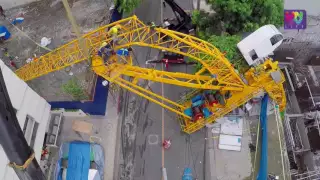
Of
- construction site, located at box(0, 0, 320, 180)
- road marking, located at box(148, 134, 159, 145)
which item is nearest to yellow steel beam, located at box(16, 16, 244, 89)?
construction site, located at box(0, 0, 320, 180)

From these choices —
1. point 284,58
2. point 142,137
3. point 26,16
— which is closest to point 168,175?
point 142,137

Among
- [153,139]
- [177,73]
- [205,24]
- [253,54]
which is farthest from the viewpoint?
[205,24]

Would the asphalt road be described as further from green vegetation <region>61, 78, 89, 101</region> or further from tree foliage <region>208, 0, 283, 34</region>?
tree foliage <region>208, 0, 283, 34</region>

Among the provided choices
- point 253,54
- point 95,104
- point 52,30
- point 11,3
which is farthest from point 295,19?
point 11,3

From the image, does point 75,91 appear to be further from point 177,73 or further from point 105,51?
point 177,73

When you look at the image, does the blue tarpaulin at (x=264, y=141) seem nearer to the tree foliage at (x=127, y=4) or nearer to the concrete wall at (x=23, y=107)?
the tree foliage at (x=127, y=4)

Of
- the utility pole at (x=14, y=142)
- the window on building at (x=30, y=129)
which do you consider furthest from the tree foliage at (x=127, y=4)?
the utility pole at (x=14, y=142)
